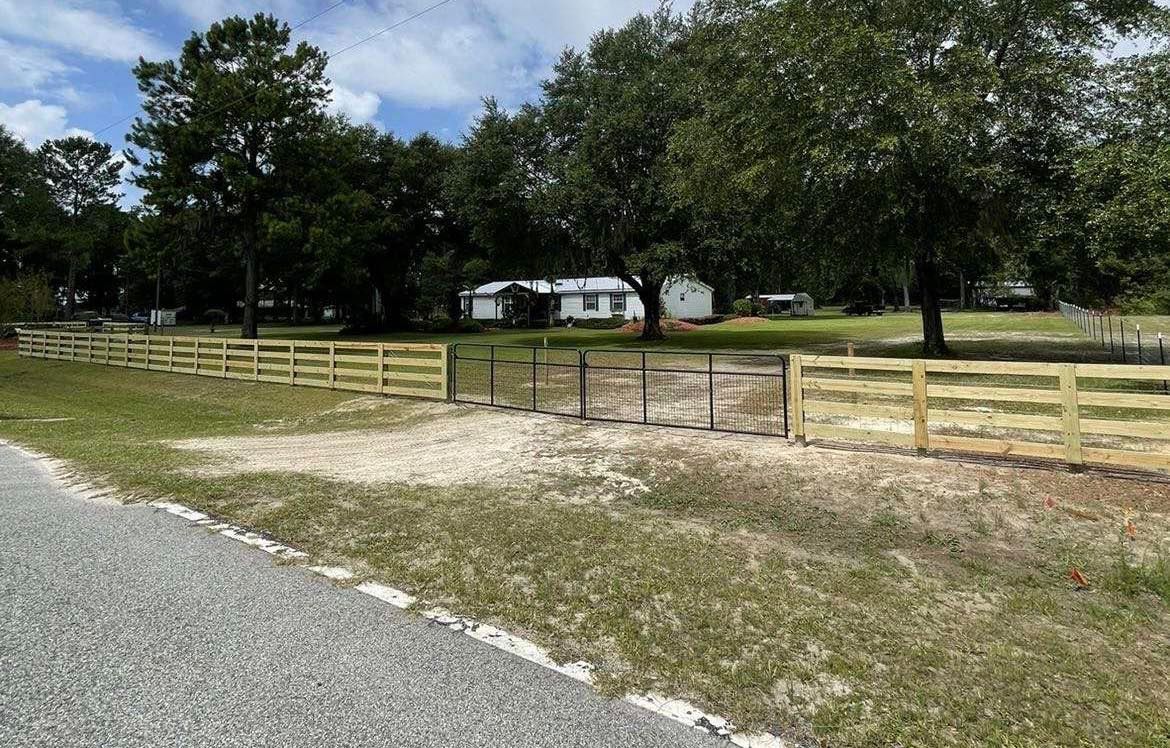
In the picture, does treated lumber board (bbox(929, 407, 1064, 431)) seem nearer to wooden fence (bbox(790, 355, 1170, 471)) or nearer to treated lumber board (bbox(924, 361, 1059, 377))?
wooden fence (bbox(790, 355, 1170, 471))

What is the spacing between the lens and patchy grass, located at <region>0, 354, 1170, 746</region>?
290 cm

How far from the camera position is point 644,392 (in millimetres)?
9953

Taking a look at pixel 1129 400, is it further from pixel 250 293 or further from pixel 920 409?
pixel 250 293

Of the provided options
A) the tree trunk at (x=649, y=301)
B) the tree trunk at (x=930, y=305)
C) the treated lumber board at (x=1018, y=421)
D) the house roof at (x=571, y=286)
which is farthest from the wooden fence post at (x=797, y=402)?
the house roof at (x=571, y=286)

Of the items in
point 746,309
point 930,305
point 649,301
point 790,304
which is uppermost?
point 790,304

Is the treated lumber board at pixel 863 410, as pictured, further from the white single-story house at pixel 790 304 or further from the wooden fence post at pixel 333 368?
the white single-story house at pixel 790 304

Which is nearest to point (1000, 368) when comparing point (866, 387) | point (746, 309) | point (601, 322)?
point (866, 387)

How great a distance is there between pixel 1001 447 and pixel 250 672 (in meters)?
7.44

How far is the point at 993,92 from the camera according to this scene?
14.7m

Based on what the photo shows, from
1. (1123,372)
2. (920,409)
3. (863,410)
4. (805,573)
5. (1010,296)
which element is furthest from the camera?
(1010,296)

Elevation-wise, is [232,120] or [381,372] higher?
[232,120]

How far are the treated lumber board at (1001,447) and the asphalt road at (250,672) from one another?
6.05 meters

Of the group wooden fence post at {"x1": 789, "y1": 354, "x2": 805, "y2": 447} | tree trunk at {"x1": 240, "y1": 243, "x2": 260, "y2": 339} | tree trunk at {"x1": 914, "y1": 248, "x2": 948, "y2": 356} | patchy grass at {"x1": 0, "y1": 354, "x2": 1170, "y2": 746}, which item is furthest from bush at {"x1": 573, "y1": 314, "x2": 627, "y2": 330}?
patchy grass at {"x1": 0, "y1": 354, "x2": 1170, "y2": 746}

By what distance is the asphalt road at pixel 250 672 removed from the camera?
2.61m
